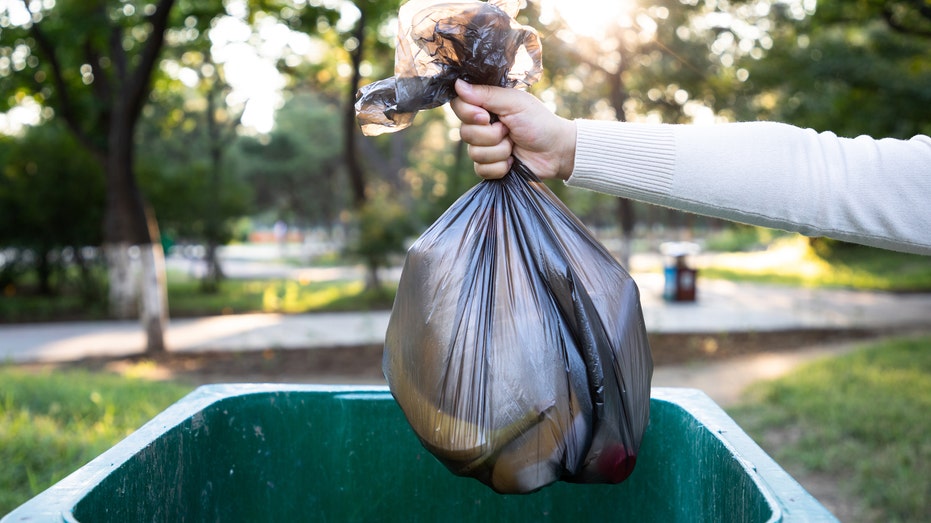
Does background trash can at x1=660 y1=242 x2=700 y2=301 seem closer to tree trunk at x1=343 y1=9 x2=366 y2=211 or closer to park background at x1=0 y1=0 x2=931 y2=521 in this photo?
park background at x1=0 y1=0 x2=931 y2=521

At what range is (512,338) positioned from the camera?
1.45 metres

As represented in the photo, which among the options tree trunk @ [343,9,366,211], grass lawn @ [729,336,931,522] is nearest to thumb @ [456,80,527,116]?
grass lawn @ [729,336,931,522]

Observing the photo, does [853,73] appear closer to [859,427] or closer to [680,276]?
[859,427]

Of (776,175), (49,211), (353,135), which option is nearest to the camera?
(776,175)

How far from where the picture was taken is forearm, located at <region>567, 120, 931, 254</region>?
1.52 metres

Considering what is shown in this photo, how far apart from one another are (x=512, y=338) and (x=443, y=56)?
1.99ft

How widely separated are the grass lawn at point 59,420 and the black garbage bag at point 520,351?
2354mm

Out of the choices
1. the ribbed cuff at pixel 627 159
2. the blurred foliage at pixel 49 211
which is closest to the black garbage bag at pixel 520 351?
the ribbed cuff at pixel 627 159

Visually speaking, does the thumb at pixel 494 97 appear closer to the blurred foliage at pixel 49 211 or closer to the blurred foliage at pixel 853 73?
the blurred foliage at pixel 853 73

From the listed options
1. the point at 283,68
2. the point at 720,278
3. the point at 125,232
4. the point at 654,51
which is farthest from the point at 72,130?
the point at 720,278

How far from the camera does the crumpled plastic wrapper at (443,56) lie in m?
1.52

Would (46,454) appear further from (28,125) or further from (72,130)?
(28,125)

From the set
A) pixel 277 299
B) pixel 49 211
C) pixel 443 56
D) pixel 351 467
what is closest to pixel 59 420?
pixel 351 467

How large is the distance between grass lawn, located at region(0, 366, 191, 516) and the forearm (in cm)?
276
